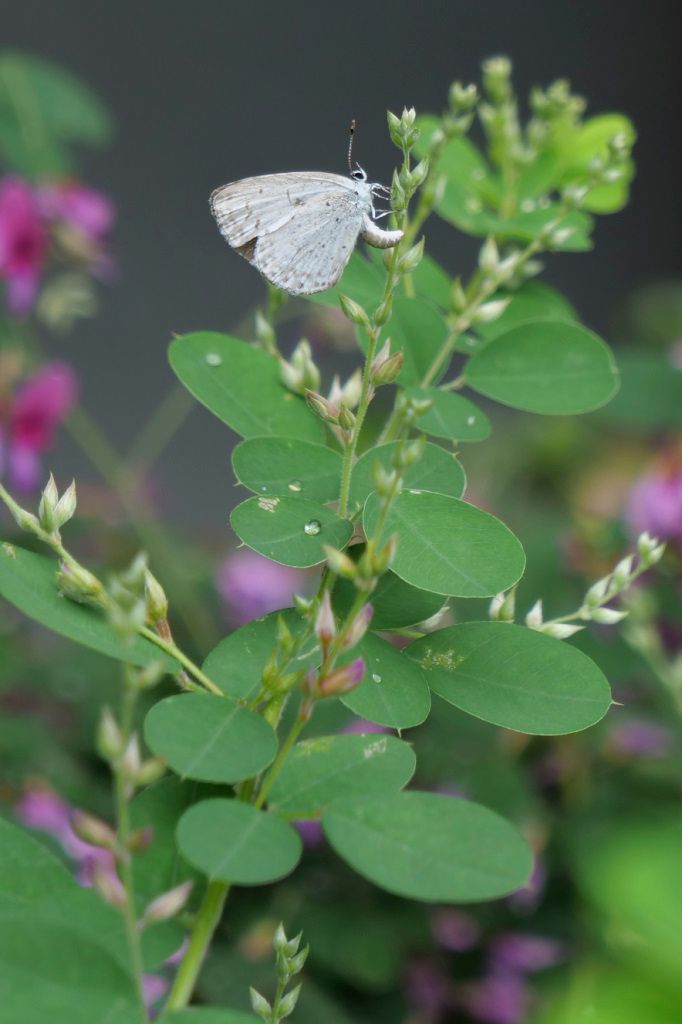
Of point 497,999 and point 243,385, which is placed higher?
point 243,385

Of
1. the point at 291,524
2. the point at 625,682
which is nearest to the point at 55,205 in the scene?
the point at 625,682

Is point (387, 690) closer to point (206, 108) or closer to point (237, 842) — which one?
point (237, 842)

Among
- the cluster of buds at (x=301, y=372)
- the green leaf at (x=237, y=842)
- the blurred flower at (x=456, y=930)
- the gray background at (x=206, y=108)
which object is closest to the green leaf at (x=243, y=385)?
the cluster of buds at (x=301, y=372)

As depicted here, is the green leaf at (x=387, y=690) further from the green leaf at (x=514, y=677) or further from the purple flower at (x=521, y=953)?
the purple flower at (x=521, y=953)

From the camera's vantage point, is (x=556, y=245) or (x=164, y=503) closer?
(x=556, y=245)

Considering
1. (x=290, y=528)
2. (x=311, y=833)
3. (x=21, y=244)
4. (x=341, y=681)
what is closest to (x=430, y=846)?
(x=341, y=681)

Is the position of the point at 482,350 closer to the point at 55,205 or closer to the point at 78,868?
the point at 78,868

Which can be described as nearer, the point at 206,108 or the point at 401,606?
the point at 401,606
